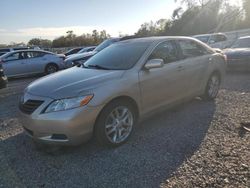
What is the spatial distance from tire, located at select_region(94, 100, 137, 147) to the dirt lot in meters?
0.15

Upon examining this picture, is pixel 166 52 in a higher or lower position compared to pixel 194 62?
higher

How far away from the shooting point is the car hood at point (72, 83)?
377 centimetres

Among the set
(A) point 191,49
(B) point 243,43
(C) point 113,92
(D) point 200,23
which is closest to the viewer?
(C) point 113,92

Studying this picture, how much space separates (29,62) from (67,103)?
10623mm

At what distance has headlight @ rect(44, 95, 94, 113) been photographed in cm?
365

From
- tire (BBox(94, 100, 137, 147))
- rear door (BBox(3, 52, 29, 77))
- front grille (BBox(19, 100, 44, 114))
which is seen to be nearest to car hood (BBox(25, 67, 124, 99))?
front grille (BBox(19, 100, 44, 114))

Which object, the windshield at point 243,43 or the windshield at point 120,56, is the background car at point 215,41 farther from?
the windshield at point 120,56

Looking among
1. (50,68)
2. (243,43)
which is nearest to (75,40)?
(50,68)

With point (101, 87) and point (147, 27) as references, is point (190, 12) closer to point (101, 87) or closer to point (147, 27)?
point (147, 27)

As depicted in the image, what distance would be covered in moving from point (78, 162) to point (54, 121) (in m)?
0.66

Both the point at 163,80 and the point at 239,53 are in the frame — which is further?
the point at 239,53

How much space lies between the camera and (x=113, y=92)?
12.9ft

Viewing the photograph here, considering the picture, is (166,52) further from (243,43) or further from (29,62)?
(29,62)

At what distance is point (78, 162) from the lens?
378 cm
